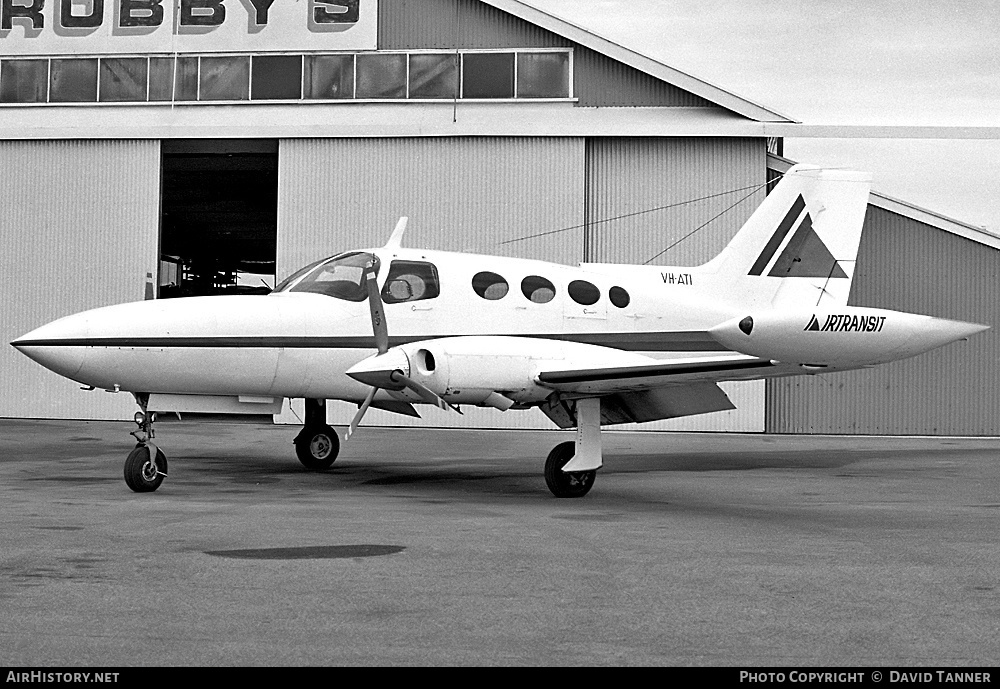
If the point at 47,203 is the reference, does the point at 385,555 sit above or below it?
below

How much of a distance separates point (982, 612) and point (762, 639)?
1.58 meters

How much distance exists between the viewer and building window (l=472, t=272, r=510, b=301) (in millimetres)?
14727

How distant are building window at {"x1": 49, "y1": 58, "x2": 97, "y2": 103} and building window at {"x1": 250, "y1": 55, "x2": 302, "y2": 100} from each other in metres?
4.29

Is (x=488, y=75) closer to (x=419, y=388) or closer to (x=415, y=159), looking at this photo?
(x=415, y=159)

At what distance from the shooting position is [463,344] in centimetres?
1297

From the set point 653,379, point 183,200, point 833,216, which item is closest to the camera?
point 653,379

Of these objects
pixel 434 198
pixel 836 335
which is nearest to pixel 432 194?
pixel 434 198

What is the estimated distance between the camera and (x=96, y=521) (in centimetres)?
1024

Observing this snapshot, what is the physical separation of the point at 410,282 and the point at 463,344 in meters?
1.89

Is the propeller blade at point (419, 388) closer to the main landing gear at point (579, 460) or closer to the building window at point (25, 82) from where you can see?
the main landing gear at point (579, 460)

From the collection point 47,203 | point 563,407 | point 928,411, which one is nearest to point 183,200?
point 47,203

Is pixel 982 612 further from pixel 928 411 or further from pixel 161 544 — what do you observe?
pixel 928 411

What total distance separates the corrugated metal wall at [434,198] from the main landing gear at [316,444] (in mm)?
10371

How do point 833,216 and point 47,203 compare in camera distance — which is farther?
point 47,203
